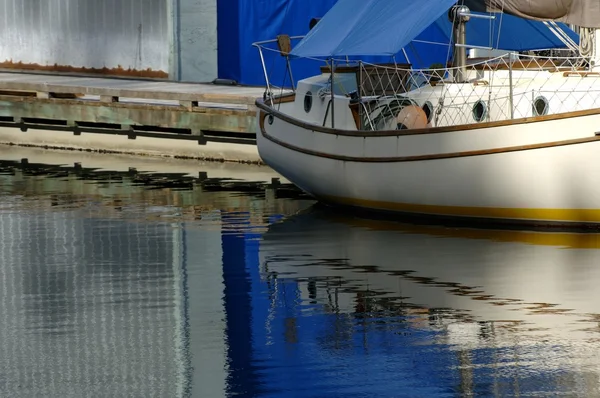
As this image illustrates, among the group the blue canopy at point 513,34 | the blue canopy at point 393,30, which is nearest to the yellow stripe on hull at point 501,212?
the blue canopy at point 393,30

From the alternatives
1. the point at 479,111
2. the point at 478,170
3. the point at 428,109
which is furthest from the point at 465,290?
the point at 428,109

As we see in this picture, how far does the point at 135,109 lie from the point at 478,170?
10.2 metres

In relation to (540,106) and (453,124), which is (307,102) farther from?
(540,106)

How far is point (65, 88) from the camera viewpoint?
27438 mm

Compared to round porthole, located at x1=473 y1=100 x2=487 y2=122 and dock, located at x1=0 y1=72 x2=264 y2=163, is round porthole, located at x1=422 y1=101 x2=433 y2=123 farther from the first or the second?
dock, located at x1=0 y1=72 x2=264 y2=163

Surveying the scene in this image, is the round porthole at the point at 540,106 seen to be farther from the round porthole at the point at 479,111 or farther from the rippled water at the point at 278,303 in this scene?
the rippled water at the point at 278,303

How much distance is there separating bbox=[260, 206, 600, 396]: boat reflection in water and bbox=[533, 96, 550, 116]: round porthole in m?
1.36

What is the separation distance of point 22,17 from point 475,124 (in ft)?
61.1

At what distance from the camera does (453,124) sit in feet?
58.6

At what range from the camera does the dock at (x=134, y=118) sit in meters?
25.0

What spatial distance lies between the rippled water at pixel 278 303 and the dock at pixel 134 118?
4499 mm

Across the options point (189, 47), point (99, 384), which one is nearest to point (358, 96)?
point (99, 384)

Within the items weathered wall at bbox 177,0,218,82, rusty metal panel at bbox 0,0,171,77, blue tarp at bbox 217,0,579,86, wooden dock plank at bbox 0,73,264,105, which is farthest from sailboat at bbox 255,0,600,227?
rusty metal panel at bbox 0,0,171,77

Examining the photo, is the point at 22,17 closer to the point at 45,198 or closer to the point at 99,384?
the point at 45,198
